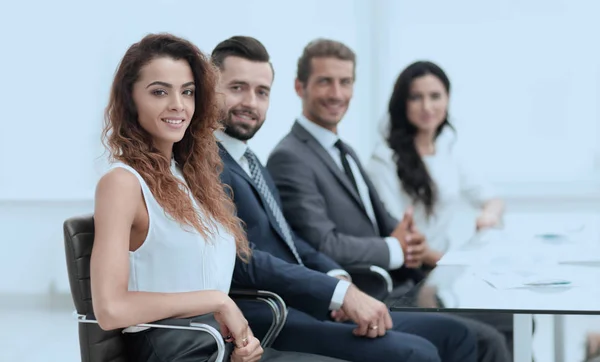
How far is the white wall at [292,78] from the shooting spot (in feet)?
Result: 19.0

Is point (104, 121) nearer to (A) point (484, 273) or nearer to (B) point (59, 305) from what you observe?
(A) point (484, 273)

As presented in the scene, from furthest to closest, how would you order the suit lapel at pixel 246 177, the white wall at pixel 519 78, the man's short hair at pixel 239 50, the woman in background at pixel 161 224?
the white wall at pixel 519 78, the man's short hair at pixel 239 50, the suit lapel at pixel 246 177, the woman in background at pixel 161 224

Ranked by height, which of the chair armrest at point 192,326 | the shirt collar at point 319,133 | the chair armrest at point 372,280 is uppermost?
the shirt collar at point 319,133

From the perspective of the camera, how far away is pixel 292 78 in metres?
6.57

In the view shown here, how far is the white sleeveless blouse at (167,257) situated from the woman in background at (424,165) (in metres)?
1.91

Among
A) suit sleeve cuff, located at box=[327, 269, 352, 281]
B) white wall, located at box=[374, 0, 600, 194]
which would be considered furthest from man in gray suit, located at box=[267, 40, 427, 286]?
white wall, located at box=[374, 0, 600, 194]

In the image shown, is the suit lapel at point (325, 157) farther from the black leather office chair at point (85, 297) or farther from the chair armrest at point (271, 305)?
the black leather office chair at point (85, 297)

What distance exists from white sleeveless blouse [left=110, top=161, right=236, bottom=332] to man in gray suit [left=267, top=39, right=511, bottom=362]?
111cm

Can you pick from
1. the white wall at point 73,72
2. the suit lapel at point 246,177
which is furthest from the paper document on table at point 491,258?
the white wall at point 73,72

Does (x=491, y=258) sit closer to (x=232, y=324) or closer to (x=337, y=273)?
(x=337, y=273)

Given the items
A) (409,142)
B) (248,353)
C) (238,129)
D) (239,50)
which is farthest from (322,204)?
(248,353)

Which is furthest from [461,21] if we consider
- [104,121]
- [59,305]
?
[104,121]

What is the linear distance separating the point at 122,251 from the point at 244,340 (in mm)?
378

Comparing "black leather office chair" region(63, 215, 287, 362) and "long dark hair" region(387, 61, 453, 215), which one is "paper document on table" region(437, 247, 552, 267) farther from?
"black leather office chair" region(63, 215, 287, 362)
